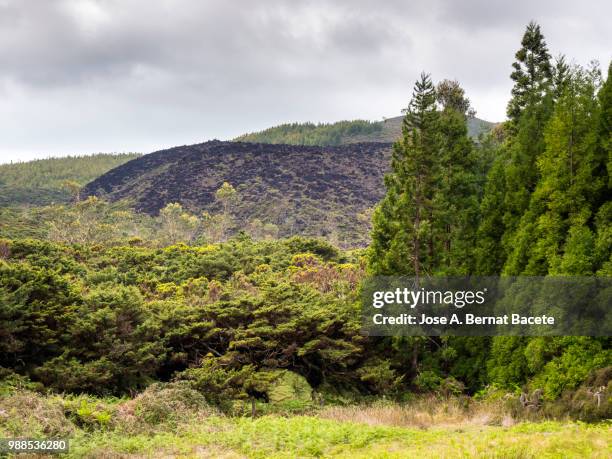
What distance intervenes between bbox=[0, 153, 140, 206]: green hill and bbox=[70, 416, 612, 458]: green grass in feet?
327

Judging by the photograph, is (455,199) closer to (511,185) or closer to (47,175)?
(511,185)

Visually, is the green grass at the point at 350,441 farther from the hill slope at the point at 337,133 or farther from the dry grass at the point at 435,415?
the hill slope at the point at 337,133

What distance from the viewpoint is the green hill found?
104 meters

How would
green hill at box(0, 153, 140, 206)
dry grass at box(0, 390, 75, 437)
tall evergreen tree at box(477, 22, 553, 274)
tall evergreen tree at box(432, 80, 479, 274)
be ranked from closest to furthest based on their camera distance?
dry grass at box(0, 390, 75, 437)
tall evergreen tree at box(477, 22, 553, 274)
tall evergreen tree at box(432, 80, 479, 274)
green hill at box(0, 153, 140, 206)

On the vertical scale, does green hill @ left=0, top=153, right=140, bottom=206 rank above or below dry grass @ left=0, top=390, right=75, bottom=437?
above

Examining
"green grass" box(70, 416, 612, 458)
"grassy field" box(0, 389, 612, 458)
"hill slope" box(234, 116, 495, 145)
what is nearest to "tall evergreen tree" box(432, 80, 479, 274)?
"grassy field" box(0, 389, 612, 458)

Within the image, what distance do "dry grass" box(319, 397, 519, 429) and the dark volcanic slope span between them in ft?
164

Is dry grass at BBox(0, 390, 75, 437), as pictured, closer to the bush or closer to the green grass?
the green grass

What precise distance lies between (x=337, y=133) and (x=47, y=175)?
252 feet

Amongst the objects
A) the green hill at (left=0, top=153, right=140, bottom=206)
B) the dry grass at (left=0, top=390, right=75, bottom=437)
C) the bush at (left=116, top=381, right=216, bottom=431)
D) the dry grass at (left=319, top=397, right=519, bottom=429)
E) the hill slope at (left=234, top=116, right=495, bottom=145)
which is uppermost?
the hill slope at (left=234, top=116, right=495, bottom=145)

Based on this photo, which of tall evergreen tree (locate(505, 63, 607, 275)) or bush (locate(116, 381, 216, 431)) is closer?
bush (locate(116, 381, 216, 431))

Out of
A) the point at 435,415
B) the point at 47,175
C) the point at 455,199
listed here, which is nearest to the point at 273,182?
the point at 47,175

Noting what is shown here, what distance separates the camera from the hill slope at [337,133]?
135875mm

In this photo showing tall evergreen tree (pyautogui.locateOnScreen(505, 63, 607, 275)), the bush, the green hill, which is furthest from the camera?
the green hill
